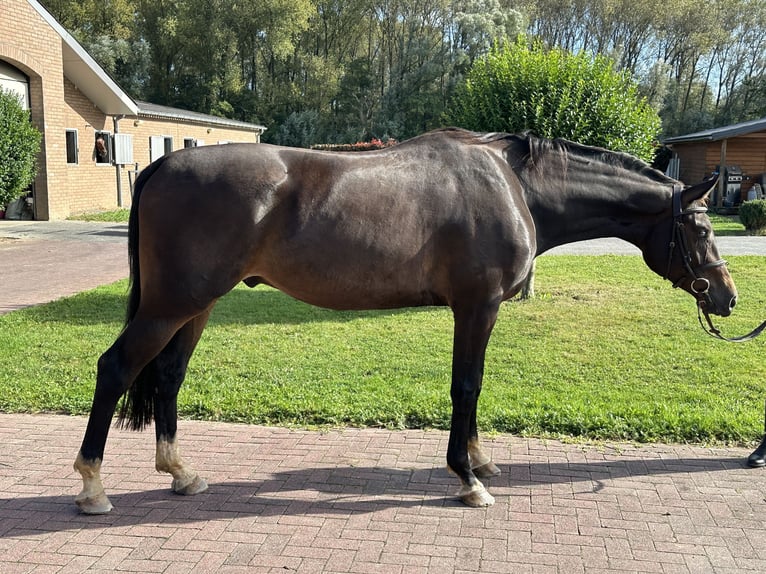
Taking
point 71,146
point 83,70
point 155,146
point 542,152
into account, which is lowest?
point 542,152

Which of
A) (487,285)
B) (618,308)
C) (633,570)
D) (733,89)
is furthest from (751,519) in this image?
(733,89)

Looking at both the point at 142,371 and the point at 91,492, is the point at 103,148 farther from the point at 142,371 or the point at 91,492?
the point at 91,492

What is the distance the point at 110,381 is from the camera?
11.8ft

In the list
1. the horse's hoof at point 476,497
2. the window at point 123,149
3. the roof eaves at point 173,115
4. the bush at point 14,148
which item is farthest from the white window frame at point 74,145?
the horse's hoof at point 476,497

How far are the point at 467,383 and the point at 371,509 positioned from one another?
2.87ft

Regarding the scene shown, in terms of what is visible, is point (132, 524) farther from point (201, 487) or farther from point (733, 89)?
point (733, 89)

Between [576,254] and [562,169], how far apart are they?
35.3ft

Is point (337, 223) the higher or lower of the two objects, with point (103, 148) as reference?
lower

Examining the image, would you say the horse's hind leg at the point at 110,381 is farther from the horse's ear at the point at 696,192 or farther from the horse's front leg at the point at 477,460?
the horse's ear at the point at 696,192

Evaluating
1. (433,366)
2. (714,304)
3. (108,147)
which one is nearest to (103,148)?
(108,147)

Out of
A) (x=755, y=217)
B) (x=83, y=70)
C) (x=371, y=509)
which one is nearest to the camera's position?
(x=371, y=509)

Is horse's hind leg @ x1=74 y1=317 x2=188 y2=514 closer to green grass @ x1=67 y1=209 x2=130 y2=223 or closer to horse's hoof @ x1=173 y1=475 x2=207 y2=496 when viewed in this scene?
horse's hoof @ x1=173 y1=475 x2=207 y2=496

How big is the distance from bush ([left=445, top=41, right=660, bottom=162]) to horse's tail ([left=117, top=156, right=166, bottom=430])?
615 cm

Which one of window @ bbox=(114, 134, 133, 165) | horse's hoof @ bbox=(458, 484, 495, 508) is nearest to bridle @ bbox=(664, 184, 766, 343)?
horse's hoof @ bbox=(458, 484, 495, 508)
